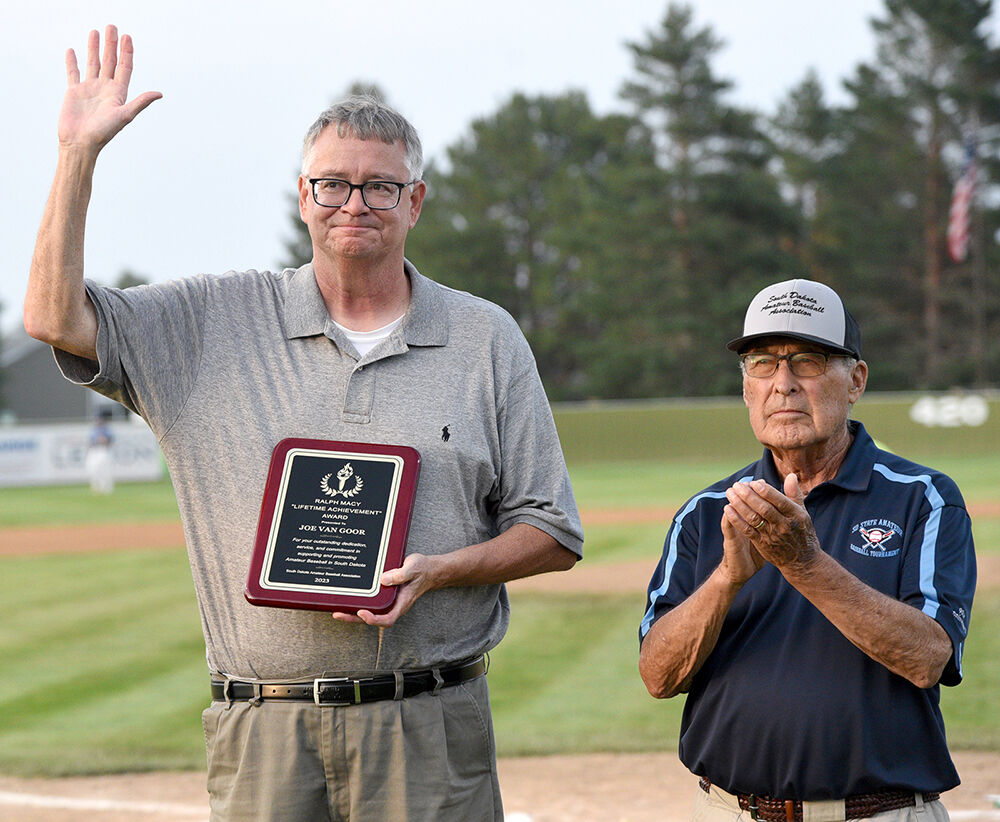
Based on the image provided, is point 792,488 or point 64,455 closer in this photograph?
point 792,488

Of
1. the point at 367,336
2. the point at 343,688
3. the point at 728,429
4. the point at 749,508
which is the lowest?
the point at 728,429

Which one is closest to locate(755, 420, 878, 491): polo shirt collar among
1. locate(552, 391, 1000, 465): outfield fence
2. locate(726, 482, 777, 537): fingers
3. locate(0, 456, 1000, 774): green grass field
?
locate(726, 482, 777, 537): fingers

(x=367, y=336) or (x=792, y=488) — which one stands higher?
(x=367, y=336)

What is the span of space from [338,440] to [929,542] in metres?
1.36

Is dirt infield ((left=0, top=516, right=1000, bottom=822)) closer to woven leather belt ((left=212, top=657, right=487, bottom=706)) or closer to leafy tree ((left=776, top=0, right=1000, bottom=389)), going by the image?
woven leather belt ((left=212, top=657, right=487, bottom=706))

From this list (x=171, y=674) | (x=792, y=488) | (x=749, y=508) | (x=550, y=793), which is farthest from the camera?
(x=171, y=674)

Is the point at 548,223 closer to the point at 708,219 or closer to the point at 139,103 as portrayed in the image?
the point at 708,219

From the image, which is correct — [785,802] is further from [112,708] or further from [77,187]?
[112,708]

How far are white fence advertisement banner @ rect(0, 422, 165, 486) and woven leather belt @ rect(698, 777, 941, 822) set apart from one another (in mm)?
27051

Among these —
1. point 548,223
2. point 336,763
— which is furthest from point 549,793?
point 548,223

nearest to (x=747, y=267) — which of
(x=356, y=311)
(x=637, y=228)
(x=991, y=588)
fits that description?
(x=637, y=228)

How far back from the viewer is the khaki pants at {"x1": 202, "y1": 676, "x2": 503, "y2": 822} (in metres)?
2.83

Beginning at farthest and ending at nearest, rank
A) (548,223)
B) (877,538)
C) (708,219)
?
(548,223) → (708,219) → (877,538)

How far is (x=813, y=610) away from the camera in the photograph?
2.72m
